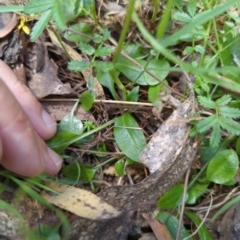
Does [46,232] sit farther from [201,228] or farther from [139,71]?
[139,71]

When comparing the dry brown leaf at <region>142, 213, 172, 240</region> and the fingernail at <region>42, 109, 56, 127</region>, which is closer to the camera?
the dry brown leaf at <region>142, 213, 172, 240</region>

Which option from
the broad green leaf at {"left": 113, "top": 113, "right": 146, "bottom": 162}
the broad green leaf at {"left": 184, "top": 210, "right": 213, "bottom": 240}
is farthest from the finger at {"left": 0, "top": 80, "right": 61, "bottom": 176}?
the broad green leaf at {"left": 184, "top": 210, "right": 213, "bottom": 240}

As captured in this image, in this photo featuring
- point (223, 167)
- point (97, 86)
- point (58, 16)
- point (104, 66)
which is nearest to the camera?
point (58, 16)

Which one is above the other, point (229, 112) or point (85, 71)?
point (85, 71)

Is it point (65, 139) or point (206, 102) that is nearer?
point (206, 102)

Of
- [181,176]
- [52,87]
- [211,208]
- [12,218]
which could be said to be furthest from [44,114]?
[211,208]

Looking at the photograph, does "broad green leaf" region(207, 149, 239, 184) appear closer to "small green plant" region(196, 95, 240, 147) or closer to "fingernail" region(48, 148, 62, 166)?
"small green plant" region(196, 95, 240, 147)

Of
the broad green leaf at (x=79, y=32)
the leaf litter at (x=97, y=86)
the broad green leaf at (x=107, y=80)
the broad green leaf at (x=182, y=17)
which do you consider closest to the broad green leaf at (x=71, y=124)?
the leaf litter at (x=97, y=86)

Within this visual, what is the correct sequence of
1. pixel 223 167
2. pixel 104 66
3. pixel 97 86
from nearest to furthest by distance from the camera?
pixel 104 66, pixel 223 167, pixel 97 86

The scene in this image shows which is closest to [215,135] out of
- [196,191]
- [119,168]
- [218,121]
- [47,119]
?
[218,121]
